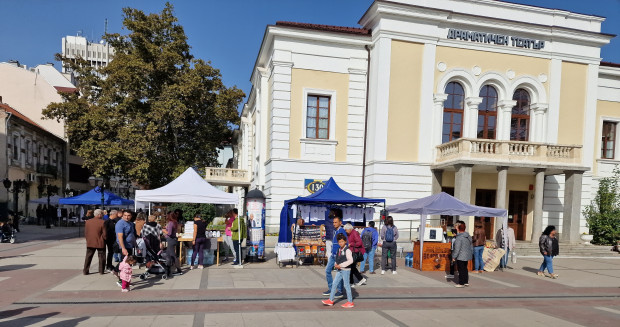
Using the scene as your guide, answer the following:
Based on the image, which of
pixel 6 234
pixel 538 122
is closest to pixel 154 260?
pixel 6 234

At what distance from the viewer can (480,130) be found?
21.4m

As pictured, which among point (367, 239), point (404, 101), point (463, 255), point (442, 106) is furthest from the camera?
point (442, 106)

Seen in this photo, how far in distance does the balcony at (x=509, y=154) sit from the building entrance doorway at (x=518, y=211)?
11.1 feet

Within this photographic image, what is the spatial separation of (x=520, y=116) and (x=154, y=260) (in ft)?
67.2

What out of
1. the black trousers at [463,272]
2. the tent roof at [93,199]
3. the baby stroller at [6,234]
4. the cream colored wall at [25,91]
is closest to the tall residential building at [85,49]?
the cream colored wall at [25,91]

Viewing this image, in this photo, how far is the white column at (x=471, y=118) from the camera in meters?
20.8

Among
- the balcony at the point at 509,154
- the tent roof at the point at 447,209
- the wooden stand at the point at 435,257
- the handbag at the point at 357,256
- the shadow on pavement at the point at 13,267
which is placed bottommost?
the shadow on pavement at the point at 13,267

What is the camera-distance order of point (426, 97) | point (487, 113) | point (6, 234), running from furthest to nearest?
point (487, 113), point (426, 97), point (6, 234)

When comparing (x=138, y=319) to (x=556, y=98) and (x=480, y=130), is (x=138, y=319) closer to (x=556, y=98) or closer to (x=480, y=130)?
(x=480, y=130)

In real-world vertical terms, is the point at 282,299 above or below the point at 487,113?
below

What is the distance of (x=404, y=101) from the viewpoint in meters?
19.9

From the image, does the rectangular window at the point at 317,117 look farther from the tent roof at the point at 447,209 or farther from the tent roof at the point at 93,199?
the tent roof at the point at 93,199

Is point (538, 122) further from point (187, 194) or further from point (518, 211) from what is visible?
point (187, 194)

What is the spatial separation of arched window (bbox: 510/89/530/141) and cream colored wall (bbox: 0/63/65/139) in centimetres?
4038
